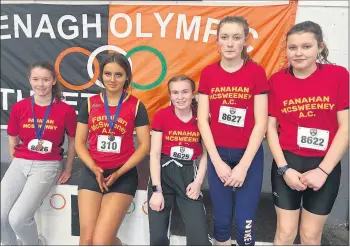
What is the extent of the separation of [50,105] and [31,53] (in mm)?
1472

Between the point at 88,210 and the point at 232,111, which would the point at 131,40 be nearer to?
the point at 232,111

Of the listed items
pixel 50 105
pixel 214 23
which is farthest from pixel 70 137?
pixel 214 23

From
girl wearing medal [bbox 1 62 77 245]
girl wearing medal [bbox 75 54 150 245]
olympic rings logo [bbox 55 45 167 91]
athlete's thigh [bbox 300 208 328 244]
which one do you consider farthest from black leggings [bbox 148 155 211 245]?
olympic rings logo [bbox 55 45 167 91]

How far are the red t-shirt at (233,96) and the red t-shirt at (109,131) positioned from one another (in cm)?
58

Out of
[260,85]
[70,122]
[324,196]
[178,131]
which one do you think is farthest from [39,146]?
[324,196]

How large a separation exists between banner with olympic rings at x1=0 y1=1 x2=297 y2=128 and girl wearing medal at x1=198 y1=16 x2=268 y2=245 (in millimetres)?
1328

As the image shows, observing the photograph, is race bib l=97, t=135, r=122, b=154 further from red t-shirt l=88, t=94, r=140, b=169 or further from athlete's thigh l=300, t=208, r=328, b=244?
athlete's thigh l=300, t=208, r=328, b=244

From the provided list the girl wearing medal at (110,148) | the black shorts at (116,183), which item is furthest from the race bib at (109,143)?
the black shorts at (116,183)

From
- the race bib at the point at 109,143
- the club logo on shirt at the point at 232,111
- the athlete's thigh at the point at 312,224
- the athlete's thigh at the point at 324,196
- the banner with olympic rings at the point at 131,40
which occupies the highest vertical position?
the banner with olympic rings at the point at 131,40

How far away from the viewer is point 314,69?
194 centimetres

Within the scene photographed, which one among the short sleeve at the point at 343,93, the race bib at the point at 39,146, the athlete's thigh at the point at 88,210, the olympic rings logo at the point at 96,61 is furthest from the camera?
the olympic rings logo at the point at 96,61

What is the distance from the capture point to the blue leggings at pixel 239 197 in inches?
81.8

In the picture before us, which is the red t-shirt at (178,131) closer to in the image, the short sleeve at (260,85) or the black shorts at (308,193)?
the short sleeve at (260,85)

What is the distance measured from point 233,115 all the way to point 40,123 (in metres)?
1.49
